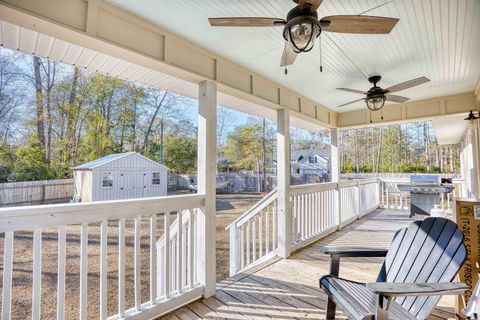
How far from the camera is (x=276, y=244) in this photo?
4.24 metres

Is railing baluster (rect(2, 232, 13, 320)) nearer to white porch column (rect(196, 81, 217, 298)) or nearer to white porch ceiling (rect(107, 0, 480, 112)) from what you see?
white porch column (rect(196, 81, 217, 298))

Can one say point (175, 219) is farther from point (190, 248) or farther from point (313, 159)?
point (313, 159)

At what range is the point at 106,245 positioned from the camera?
215 cm

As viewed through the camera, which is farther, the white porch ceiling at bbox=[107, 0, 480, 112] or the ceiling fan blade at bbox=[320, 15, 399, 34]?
the white porch ceiling at bbox=[107, 0, 480, 112]

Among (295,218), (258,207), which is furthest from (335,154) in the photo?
(258,207)

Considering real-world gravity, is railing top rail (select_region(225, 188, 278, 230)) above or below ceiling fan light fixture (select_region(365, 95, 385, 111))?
below

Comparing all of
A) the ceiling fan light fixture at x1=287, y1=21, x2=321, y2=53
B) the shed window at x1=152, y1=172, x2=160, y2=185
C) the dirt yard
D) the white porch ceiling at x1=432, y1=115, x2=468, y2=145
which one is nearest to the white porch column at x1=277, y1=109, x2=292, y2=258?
the dirt yard

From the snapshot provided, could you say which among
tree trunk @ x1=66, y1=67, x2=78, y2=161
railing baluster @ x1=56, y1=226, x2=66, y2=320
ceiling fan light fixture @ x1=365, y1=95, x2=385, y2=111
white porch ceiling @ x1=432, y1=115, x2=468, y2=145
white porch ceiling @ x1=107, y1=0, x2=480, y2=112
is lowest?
railing baluster @ x1=56, y1=226, x2=66, y2=320

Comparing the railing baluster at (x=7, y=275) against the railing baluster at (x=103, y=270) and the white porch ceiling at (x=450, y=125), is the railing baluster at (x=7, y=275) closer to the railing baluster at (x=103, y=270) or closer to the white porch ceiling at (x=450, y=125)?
the railing baluster at (x=103, y=270)

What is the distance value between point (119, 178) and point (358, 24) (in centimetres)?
257

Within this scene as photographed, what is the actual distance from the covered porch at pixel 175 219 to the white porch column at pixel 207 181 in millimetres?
12

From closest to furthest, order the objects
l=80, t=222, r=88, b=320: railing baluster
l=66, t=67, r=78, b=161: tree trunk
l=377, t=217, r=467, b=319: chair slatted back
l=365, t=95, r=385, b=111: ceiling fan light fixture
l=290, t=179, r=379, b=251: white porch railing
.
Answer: l=377, t=217, r=467, b=319: chair slatted back < l=80, t=222, r=88, b=320: railing baluster < l=66, t=67, r=78, b=161: tree trunk < l=365, t=95, r=385, b=111: ceiling fan light fixture < l=290, t=179, r=379, b=251: white porch railing

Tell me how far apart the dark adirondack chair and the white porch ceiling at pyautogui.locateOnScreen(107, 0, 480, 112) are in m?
1.80

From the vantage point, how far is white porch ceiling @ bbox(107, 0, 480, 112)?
6.91 ft
